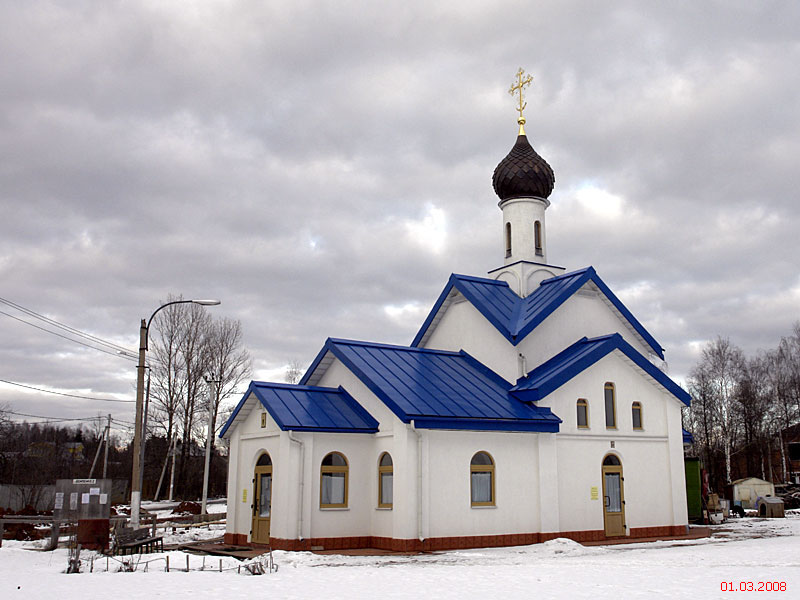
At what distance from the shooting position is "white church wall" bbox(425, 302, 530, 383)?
22.7m

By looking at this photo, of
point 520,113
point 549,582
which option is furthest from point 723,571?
point 520,113

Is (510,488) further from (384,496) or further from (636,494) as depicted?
(636,494)

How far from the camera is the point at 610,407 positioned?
22234 mm

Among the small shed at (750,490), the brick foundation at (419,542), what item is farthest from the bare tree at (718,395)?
the brick foundation at (419,542)

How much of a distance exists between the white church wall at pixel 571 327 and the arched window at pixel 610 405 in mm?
1991

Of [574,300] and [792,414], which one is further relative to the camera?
[792,414]

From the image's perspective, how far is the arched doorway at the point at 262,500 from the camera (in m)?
19.7

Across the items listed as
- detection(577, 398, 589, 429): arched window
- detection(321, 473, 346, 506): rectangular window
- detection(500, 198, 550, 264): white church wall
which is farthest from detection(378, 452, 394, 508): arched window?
detection(500, 198, 550, 264): white church wall

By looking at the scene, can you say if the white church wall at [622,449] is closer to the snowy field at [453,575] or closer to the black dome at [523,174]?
the snowy field at [453,575]

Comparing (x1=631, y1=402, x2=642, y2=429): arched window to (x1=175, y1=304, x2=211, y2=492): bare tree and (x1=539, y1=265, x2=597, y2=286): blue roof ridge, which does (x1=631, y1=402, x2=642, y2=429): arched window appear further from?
(x1=175, y1=304, x2=211, y2=492): bare tree

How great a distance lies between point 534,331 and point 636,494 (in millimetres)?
5578

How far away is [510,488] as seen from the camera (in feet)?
65.0

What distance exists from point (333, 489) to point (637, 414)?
963cm
